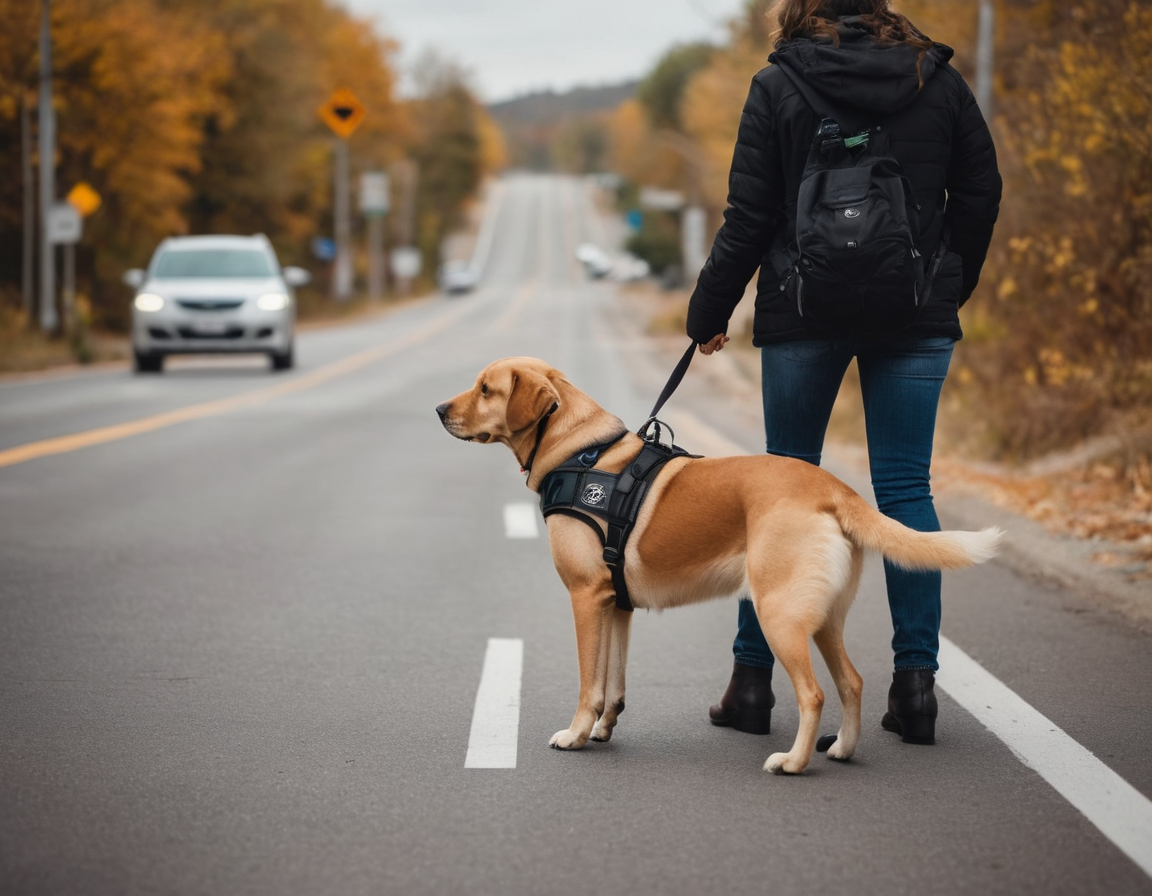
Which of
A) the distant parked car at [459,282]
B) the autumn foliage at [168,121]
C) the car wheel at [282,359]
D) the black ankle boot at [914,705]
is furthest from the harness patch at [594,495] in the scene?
the distant parked car at [459,282]

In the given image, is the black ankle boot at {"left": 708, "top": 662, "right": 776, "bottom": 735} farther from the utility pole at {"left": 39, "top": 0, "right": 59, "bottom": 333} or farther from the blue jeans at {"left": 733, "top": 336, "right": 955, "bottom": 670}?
the utility pole at {"left": 39, "top": 0, "right": 59, "bottom": 333}

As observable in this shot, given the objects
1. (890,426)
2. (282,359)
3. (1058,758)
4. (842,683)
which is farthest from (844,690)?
(282,359)

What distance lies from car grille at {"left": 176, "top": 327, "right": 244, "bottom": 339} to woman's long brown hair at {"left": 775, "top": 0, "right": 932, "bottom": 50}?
19.4 metres

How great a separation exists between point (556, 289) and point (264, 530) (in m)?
87.5

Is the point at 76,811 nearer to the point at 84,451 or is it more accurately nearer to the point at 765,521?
the point at 765,521

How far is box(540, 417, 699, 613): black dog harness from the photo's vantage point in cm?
447

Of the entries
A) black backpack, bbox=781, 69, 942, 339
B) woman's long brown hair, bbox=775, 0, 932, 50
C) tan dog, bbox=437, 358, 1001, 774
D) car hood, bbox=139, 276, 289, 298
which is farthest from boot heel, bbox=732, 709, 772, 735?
car hood, bbox=139, 276, 289, 298

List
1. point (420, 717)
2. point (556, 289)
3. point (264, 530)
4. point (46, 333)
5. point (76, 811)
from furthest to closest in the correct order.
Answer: point (556, 289)
point (46, 333)
point (264, 530)
point (420, 717)
point (76, 811)

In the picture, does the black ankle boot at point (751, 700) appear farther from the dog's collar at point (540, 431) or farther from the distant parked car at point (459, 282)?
the distant parked car at point (459, 282)

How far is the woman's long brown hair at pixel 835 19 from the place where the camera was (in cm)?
452

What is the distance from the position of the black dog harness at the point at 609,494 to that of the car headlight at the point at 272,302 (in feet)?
63.8

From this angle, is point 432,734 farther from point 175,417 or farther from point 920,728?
point 175,417

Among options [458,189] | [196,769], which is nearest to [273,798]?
[196,769]

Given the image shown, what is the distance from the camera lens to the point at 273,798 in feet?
13.2
